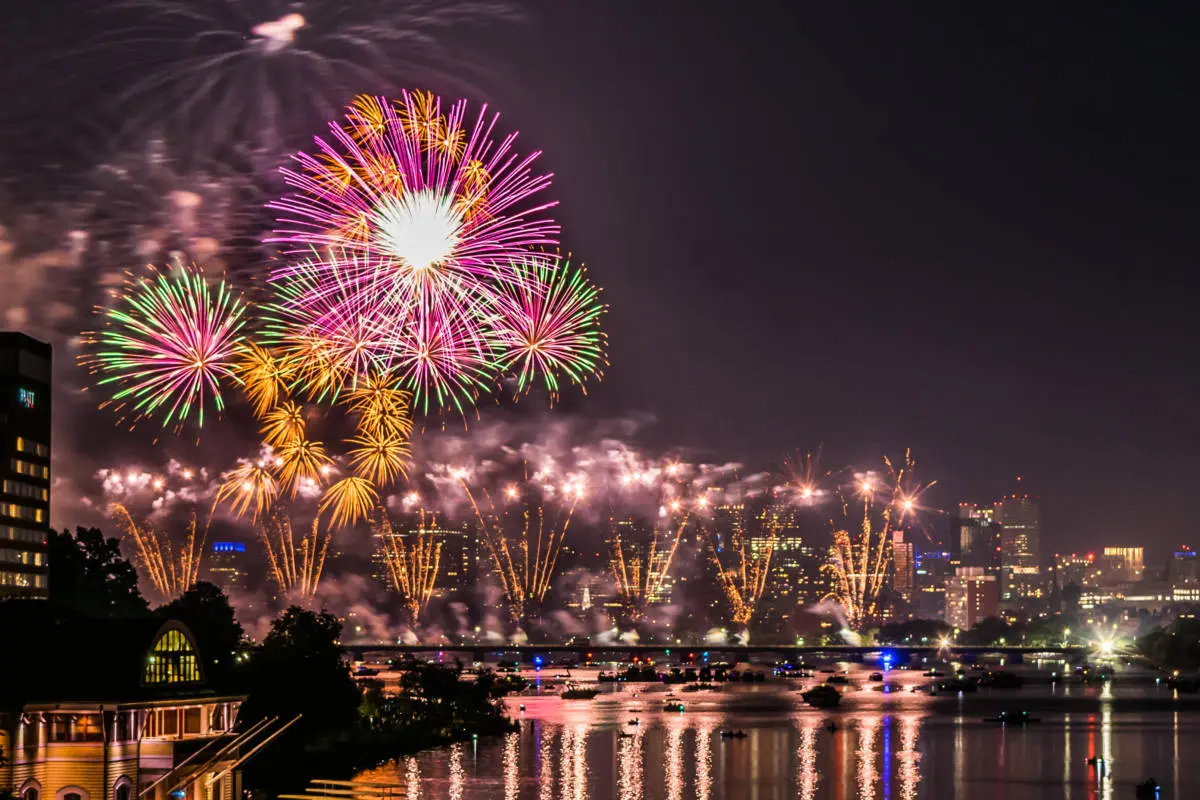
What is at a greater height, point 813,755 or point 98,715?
point 98,715

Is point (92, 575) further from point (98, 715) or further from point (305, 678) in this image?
point (98, 715)

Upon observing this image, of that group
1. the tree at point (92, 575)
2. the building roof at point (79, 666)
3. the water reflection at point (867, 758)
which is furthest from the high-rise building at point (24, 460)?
the building roof at point (79, 666)

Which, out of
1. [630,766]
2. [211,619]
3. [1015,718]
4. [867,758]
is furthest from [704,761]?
[1015,718]

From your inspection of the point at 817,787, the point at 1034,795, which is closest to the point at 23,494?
the point at 817,787

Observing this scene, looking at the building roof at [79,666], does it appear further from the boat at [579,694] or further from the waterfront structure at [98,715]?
the boat at [579,694]

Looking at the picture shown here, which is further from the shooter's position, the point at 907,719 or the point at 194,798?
the point at 907,719

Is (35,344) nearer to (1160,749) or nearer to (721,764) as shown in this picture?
(721,764)
